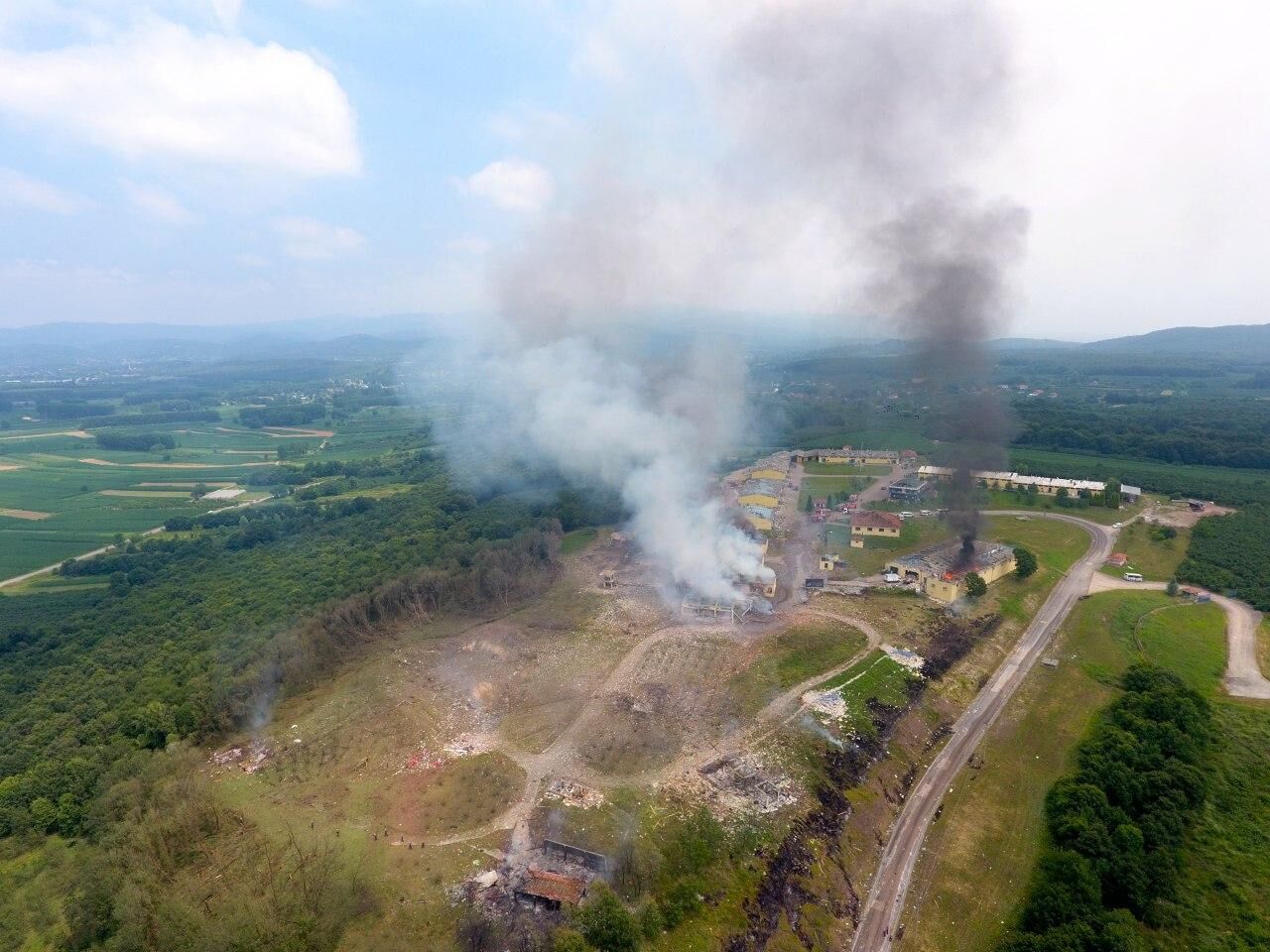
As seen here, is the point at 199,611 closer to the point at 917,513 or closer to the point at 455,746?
the point at 455,746

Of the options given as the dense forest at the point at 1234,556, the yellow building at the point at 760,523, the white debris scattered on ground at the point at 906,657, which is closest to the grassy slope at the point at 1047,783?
the white debris scattered on ground at the point at 906,657

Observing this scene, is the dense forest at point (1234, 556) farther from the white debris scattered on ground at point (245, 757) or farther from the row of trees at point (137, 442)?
the row of trees at point (137, 442)

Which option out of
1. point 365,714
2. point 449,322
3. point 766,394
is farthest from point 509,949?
point 766,394

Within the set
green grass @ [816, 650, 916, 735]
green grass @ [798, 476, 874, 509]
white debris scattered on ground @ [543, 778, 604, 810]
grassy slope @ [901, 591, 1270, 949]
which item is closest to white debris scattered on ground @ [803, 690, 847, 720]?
green grass @ [816, 650, 916, 735]

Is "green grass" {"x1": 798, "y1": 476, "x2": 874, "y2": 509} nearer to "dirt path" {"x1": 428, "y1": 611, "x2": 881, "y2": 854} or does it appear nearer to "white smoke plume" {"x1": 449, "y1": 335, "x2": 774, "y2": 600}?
"white smoke plume" {"x1": 449, "y1": 335, "x2": 774, "y2": 600}

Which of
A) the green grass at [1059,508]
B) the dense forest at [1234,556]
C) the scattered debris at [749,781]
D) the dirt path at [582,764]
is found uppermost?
the dense forest at [1234,556]

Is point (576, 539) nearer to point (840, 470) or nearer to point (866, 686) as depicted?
point (866, 686)
